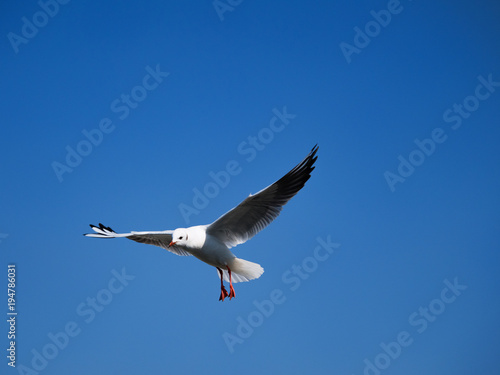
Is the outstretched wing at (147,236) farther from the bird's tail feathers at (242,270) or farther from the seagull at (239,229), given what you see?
the bird's tail feathers at (242,270)

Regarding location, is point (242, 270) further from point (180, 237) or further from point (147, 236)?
point (147, 236)

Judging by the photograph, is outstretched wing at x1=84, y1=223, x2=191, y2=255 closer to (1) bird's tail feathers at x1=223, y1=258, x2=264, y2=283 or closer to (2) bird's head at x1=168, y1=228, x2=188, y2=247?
(2) bird's head at x1=168, y1=228, x2=188, y2=247

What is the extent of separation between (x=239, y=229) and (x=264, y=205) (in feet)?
1.79

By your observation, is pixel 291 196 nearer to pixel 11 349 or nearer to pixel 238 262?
pixel 238 262

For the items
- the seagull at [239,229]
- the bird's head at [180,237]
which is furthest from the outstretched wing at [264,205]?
the bird's head at [180,237]

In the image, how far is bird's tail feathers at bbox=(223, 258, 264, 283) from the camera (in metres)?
8.29

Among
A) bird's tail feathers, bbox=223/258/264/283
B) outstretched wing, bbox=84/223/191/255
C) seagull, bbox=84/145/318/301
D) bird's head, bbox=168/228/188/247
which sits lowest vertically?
bird's tail feathers, bbox=223/258/264/283

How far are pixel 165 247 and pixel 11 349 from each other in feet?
9.31

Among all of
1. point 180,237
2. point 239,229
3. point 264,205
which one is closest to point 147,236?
point 180,237

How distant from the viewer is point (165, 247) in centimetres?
930

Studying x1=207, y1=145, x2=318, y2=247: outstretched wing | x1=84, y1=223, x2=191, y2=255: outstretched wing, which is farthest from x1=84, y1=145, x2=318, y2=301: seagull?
x1=84, y1=223, x2=191, y2=255: outstretched wing

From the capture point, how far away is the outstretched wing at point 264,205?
7.89 m

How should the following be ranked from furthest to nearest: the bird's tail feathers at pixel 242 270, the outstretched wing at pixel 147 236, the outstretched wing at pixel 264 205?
the outstretched wing at pixel 147 236
the bird's tail feathers at pixel 242 270
the outstretched wing at pixel 264 205

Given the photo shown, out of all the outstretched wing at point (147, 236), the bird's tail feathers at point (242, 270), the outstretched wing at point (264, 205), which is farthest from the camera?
the outstretched wing at point (147, 236)
